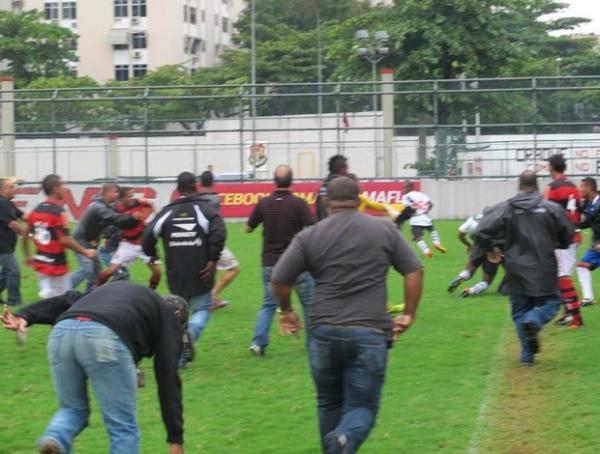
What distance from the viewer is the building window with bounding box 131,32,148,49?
81062mm

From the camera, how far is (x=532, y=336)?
11023mm

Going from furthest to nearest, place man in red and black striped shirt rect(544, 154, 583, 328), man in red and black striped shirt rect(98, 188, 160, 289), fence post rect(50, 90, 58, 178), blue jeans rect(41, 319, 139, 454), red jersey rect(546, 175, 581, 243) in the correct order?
fence post rect(50, 90, 58, 178) < man in red and black striped shirt rect(98, 188, 160, 289) < red jersey rect(546, 175, 581, 243) < man in red and black striped shirt rect(544, 154, 583, 328) < blue jeans rect(41, 319, 139, 454)

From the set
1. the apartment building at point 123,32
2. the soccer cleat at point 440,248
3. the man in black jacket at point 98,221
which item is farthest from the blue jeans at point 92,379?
the apartment building at point 123,32

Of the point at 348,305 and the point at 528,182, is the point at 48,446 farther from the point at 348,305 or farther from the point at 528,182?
the point at 528,182

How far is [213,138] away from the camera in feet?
120

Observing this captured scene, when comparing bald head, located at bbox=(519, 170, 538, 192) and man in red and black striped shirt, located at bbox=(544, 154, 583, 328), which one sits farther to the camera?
man in red and black striped shirt, located at bbox=(544, 154, 583, 328)

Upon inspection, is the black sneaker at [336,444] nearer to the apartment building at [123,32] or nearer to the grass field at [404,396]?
the grass field at [404,396]

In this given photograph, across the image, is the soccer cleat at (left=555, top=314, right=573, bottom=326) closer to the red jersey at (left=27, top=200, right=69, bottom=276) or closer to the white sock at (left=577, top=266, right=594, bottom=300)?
the white sock at (left=577, top=266, right=594, bottom=300)

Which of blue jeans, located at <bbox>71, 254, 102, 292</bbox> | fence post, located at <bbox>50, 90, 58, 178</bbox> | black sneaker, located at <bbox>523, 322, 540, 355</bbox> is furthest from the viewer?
fence post, located at <bbox>50, 90, 58, 178</bbox>

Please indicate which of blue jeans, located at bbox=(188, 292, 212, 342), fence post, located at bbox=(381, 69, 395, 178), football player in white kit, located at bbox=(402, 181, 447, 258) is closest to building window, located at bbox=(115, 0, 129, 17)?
fence post, located at bbox=(381, 69, 395, 178)

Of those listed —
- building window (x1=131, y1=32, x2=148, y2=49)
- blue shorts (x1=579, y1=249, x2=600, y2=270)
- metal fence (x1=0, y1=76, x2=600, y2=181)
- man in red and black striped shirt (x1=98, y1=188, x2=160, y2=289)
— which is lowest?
blue shorts (x1=579, y1=249, x2=600, y2=270)

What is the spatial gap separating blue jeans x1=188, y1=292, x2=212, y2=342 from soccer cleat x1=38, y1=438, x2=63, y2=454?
4877 millimetres

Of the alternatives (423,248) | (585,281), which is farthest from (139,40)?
(585,281)

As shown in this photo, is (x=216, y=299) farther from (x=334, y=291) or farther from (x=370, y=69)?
(x=370, y=69)
